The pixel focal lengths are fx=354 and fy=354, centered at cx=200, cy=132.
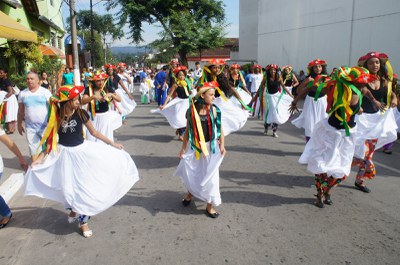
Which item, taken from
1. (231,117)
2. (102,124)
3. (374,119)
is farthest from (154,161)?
(374,119)

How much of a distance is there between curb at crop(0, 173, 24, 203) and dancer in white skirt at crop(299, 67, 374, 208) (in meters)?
4.53

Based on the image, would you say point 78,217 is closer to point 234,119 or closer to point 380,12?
point 234,119

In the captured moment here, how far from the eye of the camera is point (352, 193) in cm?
554

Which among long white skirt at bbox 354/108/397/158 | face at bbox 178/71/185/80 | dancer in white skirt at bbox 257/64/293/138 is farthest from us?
dancer in white skirt at bbox 257/64/293/138

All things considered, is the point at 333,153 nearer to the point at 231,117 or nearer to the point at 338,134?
the point at 338,134

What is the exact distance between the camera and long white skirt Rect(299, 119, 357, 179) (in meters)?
4.84

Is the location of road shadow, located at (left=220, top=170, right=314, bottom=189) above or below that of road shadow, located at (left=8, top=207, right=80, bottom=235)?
above

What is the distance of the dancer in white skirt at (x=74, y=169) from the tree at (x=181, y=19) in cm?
3033

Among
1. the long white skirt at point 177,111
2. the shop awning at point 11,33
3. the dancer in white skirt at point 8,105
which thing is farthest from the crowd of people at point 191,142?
the dancer in white skirt at point 8,105

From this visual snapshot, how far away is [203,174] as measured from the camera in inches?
182

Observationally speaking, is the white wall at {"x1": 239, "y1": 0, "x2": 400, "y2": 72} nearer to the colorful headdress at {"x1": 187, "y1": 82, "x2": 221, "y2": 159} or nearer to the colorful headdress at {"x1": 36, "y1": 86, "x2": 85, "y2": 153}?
the colorful headdress at {"x1": 187, "y1": 82, "x2": 221, "y2": 159}

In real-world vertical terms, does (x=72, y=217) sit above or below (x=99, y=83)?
below

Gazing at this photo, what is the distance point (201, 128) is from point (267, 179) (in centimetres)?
214

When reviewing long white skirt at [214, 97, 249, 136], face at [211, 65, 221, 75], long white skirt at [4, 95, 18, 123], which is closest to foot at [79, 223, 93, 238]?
long white skirt at [214, 97, 249, 136]
